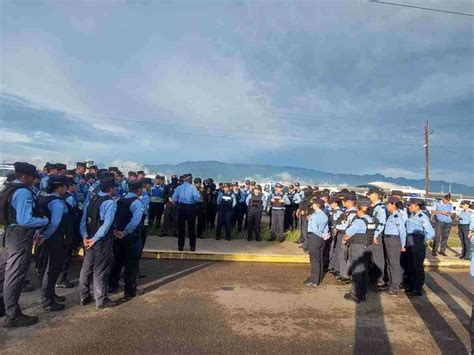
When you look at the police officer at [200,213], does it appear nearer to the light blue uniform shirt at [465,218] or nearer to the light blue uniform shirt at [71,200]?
the light blue uniform shirt at [71,200]

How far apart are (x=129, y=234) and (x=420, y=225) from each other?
18.5 ft

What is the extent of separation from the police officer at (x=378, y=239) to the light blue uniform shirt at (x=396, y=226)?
0.54 ft

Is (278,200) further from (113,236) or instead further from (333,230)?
(113,236)

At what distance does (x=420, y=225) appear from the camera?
7168 mm

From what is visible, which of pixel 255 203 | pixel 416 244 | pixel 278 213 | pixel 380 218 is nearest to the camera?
pixel 380 218

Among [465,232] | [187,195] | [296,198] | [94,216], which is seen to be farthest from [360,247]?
[296,198]

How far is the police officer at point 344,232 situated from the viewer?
707cm

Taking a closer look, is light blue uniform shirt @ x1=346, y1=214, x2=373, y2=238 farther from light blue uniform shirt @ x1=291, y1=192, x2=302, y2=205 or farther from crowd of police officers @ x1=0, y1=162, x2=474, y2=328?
light blue uniform shirt @ x1=291, y1=192, x2=302, y2=205

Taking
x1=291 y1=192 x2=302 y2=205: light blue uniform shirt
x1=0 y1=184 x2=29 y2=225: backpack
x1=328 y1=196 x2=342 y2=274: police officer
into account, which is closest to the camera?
x1=0 y1=184 x2=29 y2=225: backpack

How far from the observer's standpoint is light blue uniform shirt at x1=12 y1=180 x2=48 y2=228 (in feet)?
14.8

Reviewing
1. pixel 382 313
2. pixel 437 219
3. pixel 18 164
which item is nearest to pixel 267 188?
pixel 437 219

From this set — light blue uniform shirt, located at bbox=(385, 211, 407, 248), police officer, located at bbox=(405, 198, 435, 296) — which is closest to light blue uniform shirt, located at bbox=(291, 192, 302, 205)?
police officer, located at bbox=(405, 198, 435, 296)

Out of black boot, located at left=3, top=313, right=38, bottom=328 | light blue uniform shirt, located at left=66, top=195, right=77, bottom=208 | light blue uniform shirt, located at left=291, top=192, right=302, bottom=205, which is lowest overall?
black boot, located at left=3, top=313, right=38, bottom=328

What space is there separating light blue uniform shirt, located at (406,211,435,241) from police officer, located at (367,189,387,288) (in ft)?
1.99
